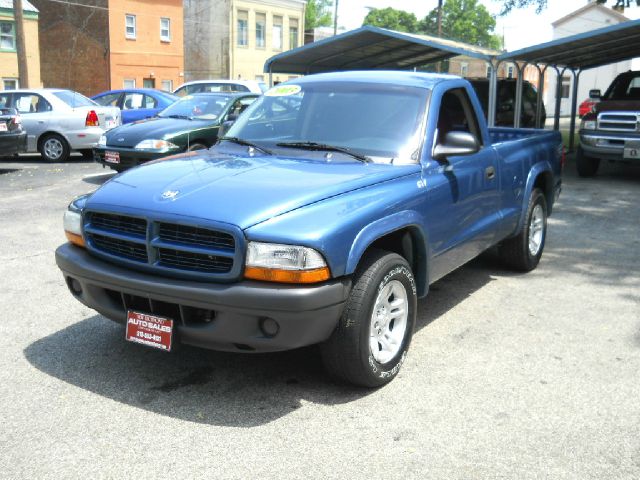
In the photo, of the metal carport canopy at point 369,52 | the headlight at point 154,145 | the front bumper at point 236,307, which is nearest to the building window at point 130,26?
the metal carport canopy at point 369,52

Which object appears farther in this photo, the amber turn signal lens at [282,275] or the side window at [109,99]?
the side window at [109,99]

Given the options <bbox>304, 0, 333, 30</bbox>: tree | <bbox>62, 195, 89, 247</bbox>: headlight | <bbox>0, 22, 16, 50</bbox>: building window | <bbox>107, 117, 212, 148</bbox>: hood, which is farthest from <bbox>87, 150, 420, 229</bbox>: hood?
<bbox>304, 0, 333, 30</bbox>: tree

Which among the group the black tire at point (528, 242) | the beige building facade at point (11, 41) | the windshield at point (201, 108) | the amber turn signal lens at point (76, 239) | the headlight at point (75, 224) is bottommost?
the black tire at point (528, 242)

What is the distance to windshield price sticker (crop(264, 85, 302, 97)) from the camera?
554 centimetres

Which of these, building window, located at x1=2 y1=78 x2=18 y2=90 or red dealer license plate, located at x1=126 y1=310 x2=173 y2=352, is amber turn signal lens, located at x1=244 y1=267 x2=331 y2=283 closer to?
red dealer license plate, located at x1=126 y1=310 x2=173 y2=352

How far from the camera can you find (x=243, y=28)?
161ft

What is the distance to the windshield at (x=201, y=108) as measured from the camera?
41.4 feet

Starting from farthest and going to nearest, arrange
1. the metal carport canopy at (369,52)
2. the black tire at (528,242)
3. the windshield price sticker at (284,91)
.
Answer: the metal carport canopy at (369,52) < the black tire at (528,242) < the windshield price sticker at (284,91)

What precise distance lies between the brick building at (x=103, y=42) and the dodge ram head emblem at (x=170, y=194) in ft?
126

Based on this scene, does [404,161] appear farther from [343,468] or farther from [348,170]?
[343,468]

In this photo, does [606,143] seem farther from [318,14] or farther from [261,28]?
[318,14]

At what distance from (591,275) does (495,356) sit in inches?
102

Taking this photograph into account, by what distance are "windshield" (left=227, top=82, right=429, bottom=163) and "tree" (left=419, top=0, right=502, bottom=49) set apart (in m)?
98.4

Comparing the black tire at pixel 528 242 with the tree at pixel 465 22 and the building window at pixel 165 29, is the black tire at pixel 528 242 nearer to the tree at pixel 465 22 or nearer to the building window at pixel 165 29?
the building window at pixel 165 29
